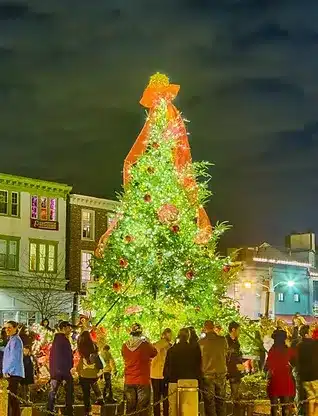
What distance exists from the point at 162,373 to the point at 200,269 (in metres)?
8.76

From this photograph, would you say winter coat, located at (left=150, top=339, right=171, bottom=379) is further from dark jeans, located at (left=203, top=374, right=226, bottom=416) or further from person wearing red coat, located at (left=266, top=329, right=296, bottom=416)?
person wearing red coat, located at (left=266, top=329, right=296, bottom=416)

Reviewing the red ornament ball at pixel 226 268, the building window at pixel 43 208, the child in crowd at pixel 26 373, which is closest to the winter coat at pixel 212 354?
the child in crowd at pixel 26 373

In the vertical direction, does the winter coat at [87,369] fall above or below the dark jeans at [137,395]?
above

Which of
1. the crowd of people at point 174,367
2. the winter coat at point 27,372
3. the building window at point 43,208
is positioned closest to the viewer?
the crowd of people at point 174,367

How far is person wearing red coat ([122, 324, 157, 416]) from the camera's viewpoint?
1429 cm

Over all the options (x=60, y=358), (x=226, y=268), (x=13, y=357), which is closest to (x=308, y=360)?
(x=60, y=358)

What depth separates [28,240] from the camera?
2007 inches

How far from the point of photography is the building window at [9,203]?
50.1m

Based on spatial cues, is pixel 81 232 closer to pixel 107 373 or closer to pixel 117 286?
pixel 117 286

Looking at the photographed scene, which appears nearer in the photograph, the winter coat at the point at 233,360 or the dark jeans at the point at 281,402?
the dark jeans at the point at 281,402

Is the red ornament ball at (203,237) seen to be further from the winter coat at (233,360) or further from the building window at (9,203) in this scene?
the building window at (9,203)

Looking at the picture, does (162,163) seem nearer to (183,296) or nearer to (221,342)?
(183,296)

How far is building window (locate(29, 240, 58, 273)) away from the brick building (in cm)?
126

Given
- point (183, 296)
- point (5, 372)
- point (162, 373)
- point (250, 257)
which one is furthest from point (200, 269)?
point (250, 257)
